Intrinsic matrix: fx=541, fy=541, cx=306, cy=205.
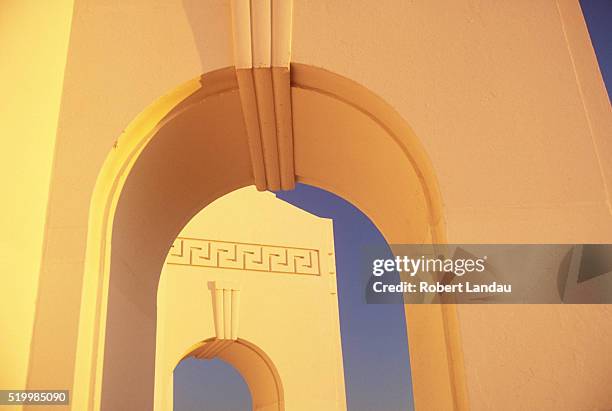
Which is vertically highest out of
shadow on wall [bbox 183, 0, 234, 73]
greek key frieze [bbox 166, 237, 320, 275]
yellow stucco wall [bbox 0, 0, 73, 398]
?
greek key frieze [bbox 166, 237, 320, 275]

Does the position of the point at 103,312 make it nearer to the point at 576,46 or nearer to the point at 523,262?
the point at 523,262

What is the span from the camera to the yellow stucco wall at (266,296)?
7039 millimetres

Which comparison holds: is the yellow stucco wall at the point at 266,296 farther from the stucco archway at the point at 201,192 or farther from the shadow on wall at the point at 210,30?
the shadow on wall at the point at 210,30

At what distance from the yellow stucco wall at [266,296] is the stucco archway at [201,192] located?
12.0 ft

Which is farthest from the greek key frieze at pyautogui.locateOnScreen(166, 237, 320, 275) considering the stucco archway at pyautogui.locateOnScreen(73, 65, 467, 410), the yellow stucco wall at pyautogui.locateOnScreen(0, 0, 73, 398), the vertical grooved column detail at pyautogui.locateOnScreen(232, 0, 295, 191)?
the yellow stucco wall at pyautogui.locateOnScreen(0, 0, 73, 398)

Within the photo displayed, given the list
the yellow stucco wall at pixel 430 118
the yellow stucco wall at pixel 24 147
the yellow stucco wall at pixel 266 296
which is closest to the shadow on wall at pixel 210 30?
the yellow stucco wall at pixel 430 118

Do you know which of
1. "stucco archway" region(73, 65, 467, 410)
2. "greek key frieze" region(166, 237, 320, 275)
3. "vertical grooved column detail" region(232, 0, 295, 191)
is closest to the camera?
"stucco archway" region(73, 65, 467, 410)

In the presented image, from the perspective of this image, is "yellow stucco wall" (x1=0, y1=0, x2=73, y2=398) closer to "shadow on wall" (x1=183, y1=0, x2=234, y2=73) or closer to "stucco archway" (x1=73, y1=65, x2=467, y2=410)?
"stucco archway" (x1=73, y1=65, x2=467, y2=410)

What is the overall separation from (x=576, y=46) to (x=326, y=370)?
5.88m

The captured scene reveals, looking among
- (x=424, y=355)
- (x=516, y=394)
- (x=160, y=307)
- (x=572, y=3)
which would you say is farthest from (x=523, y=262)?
(x=160, y=307)

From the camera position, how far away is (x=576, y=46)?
8.91 ft

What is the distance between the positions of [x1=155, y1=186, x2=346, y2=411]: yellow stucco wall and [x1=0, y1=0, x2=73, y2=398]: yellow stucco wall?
4596mm

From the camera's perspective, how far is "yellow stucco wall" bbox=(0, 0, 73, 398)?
2182 mm

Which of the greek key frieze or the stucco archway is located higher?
the greek key frieze
